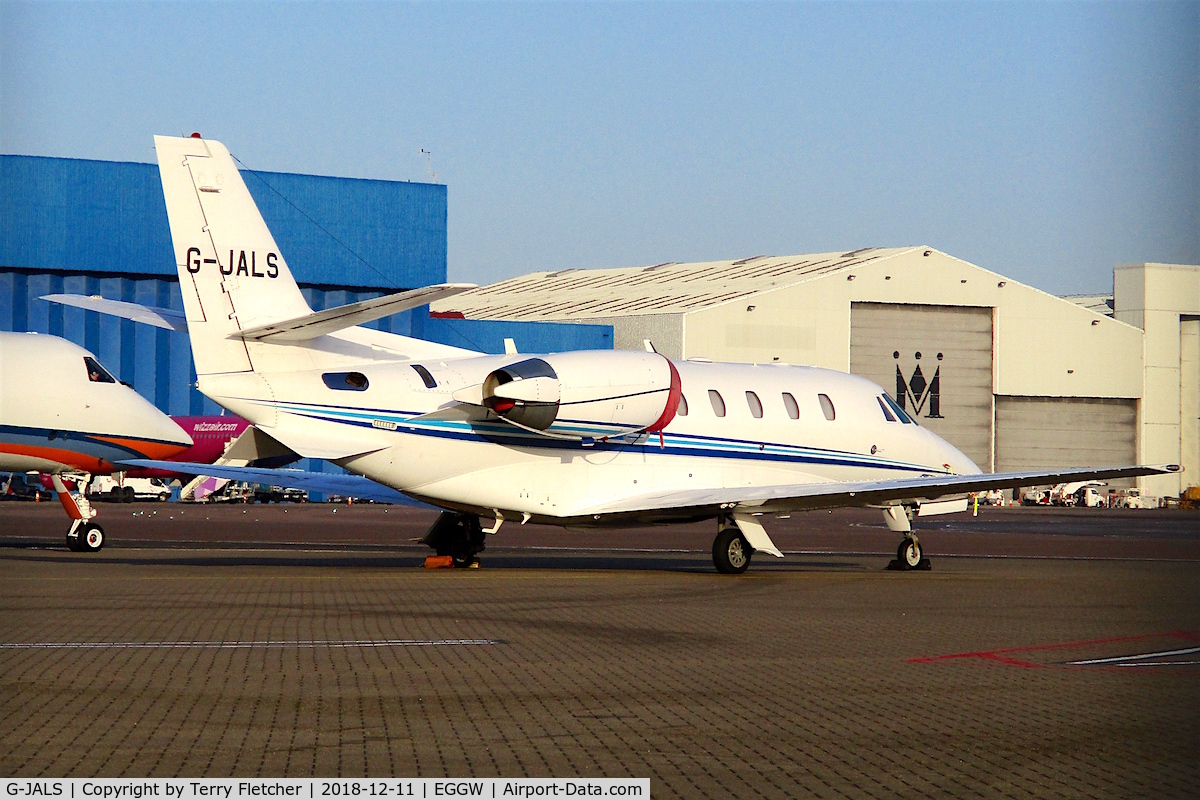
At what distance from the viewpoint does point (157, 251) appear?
60312 millimetres

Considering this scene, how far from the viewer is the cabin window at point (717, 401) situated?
23438mm

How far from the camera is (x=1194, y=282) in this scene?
6562mm

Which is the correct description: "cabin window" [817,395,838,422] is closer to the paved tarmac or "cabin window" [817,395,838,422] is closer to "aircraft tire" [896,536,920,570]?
"aircraft tire" [896,536,920,570]

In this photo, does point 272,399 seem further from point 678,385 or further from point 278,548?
point 278,548

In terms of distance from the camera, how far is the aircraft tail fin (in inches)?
762

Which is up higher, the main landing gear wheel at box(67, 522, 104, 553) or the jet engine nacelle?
the jet engine nacelle

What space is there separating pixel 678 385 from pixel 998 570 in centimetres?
739

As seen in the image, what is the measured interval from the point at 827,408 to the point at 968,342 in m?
52.3

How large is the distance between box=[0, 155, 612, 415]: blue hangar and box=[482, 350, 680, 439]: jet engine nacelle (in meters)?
38.3

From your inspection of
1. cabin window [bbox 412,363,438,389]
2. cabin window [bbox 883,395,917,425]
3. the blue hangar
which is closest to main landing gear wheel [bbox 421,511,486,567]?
cabin window [bbox 412,363,438,389]

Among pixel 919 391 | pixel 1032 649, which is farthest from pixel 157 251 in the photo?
pixel 1032 649

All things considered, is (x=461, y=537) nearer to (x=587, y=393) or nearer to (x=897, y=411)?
(x=587, y=393)

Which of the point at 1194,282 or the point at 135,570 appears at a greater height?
the point at 1194,282

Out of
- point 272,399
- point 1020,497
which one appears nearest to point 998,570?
point 272,399
